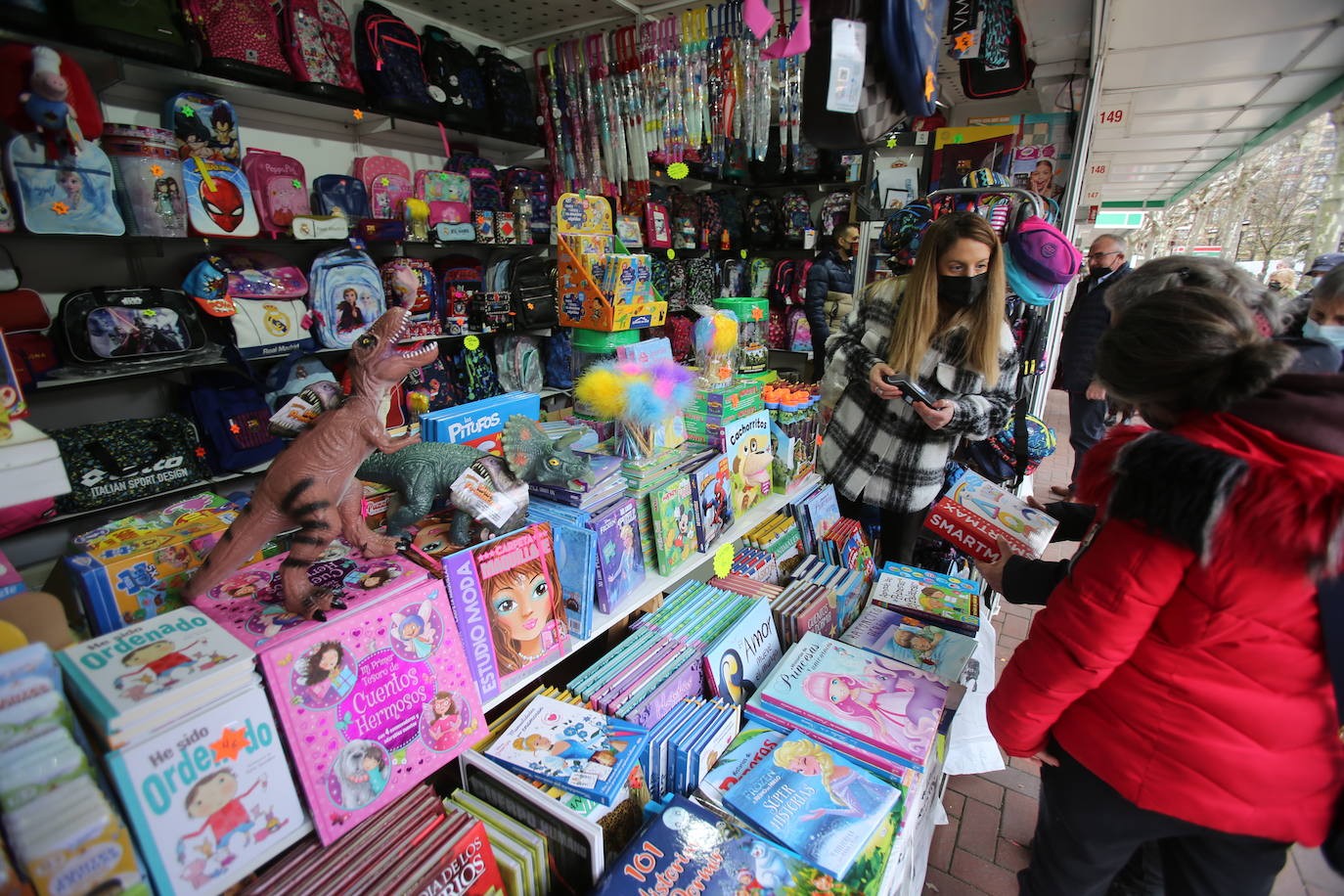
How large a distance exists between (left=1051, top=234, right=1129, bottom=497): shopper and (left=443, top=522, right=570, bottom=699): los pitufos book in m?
4.28

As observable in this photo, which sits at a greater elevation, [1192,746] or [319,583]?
[319,583]

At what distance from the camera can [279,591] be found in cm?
99

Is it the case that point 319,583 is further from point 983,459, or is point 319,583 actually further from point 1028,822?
point 983,459

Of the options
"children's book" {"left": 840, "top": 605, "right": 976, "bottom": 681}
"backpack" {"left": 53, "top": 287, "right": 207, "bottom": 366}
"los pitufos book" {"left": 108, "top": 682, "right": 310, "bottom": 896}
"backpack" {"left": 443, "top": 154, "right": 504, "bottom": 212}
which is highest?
→ "backpack" {"left": 443, "top": 154, "right": 504, "bottom": 212}

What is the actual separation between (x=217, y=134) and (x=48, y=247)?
852 millimetres

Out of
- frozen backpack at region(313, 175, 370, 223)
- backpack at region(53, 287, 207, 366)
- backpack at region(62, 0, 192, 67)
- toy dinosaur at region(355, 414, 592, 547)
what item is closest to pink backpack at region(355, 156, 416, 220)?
frozen backpack at region(313, 175, 370, 223)

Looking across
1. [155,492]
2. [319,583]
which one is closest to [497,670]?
[319,583]

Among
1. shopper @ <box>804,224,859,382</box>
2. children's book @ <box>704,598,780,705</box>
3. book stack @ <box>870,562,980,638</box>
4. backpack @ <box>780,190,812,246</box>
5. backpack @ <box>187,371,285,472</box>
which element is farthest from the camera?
backpack @ <box>780,190,812,246</box>

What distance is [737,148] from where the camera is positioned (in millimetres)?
3840

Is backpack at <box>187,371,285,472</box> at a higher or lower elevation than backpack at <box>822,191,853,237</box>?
lower

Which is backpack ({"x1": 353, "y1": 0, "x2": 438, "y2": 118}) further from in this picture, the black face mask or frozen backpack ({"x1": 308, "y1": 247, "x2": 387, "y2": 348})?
the black face mask

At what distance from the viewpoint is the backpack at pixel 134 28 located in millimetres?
2143

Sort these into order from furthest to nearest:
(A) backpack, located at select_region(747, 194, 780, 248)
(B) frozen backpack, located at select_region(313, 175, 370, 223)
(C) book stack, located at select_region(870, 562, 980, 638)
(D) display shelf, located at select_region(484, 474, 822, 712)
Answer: (A) backpack, located at select_region(747, 194, 780, 248)
(B) frozen backpack, located at select_region(313, 175, 370, 223)
(C) book stack, located at select_region(870, 562, 980, 638)
(D) display shelf, located at select_region(484, 474, 822, 712)

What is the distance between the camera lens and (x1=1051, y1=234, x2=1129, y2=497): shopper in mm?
4246
